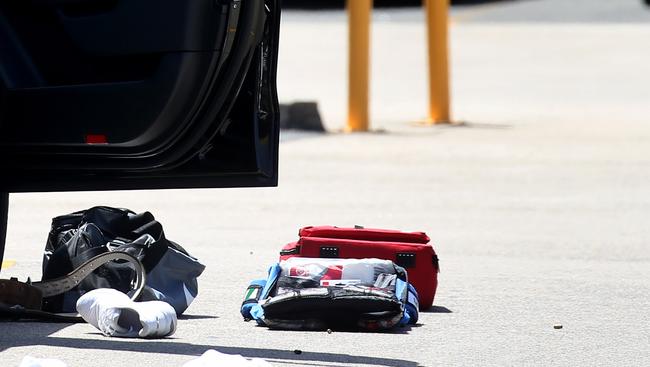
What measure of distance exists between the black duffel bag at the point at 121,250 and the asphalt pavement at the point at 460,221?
0.58ft

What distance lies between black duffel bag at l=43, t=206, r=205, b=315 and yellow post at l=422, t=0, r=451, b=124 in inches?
418

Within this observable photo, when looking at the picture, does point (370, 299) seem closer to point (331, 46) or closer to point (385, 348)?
point (385, 348)

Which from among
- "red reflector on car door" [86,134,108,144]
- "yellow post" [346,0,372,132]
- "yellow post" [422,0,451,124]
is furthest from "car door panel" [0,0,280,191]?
"yellow post" [422,0,451,124]

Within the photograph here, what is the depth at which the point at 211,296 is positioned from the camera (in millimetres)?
6648

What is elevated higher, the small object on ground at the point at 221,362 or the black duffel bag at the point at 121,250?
the black duffel bag at the point at 121,250

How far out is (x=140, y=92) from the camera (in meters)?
5.39

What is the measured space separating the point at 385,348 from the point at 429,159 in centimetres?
786

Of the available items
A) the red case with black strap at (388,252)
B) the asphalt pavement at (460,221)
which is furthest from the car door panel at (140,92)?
the red case with black strap at (388,252)

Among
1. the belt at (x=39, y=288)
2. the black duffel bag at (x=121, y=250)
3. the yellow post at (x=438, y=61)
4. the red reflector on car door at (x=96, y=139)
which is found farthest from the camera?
the yellow post at (x=438, y=61)

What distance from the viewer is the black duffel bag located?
5984 millimetres

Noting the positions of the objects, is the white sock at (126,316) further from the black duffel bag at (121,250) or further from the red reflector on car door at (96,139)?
the red reflector on car door at (96,139)

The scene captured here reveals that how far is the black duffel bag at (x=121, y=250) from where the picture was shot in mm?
5984

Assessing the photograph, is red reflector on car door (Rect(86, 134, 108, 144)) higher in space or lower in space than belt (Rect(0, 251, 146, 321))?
higher

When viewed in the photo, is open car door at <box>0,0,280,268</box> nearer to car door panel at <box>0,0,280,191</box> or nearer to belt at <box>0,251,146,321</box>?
car door panel at <box>0,0,280,191</box>
